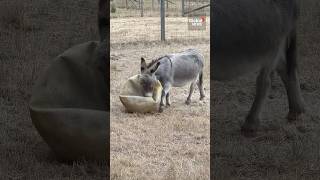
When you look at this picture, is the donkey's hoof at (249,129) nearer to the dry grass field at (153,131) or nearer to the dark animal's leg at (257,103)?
the dark animal's leg at (257,103)

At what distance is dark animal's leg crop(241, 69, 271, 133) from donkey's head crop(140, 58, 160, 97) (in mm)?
557

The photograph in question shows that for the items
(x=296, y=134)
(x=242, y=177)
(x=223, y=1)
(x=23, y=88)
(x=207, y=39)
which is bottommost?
(x=242, y=177)

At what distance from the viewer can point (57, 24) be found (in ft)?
10.3

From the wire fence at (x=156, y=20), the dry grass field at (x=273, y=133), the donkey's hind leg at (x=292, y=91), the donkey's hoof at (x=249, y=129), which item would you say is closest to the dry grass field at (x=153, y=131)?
Answer: the wire fence at (x=156, y=20)

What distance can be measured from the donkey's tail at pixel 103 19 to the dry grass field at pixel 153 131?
0.28m

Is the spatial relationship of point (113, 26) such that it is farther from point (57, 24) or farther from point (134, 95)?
point (57, 24)

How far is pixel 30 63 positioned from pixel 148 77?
3.99ft

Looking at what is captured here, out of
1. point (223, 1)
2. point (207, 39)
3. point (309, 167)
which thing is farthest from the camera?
point (309, 167)

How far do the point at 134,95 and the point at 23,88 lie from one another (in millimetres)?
1229

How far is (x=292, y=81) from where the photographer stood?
2.58 metres

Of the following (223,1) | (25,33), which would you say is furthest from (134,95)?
(25,33)

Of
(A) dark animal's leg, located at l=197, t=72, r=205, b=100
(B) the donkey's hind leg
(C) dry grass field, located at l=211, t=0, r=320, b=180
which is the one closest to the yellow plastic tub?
(A) dark animal's leg, located at l=197, t=72, r=205, b=100

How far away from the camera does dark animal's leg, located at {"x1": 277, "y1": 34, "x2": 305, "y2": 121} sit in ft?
8.36

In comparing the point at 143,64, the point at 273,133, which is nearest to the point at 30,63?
Result: the point at 143,64
